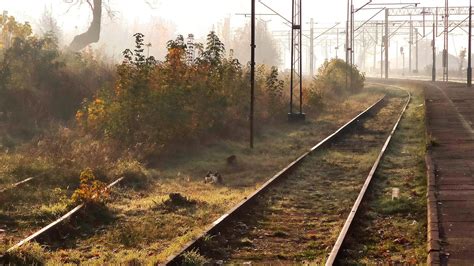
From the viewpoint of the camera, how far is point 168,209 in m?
9.77

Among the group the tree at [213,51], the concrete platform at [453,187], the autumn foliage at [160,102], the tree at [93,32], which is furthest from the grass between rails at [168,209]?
the tree at [93,32]

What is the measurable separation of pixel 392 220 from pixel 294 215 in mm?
1416

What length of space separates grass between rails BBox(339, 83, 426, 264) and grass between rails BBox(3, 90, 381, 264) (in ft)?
6.86

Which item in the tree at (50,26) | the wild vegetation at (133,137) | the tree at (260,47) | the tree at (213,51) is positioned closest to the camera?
the wild vegetation at (133,137)

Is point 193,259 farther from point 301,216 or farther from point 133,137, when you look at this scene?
point 133,137

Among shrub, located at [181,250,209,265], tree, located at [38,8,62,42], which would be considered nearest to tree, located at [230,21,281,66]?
tree, located at [38,8,62,42]

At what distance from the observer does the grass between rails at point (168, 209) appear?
24.6 ft

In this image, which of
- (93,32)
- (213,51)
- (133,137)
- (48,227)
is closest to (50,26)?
(93,32)

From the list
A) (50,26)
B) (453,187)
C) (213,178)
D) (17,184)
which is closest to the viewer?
(453,187)

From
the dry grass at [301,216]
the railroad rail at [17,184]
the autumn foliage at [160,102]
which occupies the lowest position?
the dry grass at [301,216]

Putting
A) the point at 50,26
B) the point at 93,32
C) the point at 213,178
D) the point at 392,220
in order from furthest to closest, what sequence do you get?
the point at 50,26
the point at 93,32
the point at 213,178
the point at 392,220

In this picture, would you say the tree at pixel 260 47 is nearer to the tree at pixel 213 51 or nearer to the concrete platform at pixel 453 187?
the concrete platform at pixel 453 187

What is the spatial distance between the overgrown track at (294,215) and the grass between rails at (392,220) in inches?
11.9

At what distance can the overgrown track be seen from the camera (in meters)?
7.29
